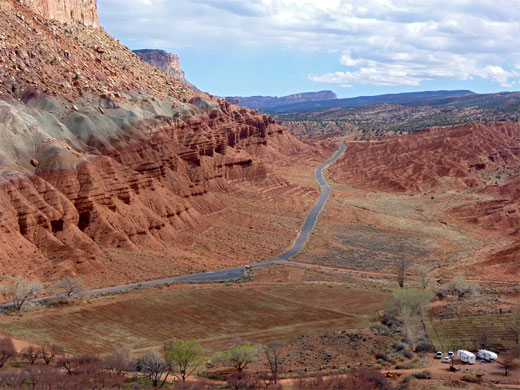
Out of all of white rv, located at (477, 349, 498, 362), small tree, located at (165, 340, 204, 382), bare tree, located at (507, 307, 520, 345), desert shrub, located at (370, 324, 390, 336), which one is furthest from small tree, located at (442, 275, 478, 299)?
small tree, located at (165, 340, 204, 382)

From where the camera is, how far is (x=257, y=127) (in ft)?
605

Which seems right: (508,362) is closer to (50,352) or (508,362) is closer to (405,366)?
(405,366)

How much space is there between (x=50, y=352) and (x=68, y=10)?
324 feet

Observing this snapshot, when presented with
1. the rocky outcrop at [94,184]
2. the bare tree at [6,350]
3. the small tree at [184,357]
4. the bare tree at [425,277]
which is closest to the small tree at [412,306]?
the bare tree at [425,277]

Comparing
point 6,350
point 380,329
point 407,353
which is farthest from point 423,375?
point 6,350

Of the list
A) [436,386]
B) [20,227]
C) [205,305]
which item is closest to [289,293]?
[205,305]

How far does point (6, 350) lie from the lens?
127ft

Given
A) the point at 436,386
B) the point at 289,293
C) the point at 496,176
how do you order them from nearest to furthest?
the point at 436,386, the point at 289,293, the point at 496,176

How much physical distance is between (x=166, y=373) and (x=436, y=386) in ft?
62.6

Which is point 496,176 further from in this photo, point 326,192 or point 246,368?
point 246,368

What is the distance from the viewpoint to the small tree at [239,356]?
3972cm

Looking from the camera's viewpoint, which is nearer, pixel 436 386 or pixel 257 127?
pixel 436 386

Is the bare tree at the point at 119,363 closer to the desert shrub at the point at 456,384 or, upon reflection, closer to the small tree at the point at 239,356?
the small tree at the point at 239,356

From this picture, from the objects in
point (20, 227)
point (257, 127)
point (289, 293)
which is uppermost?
point (257, 127)
